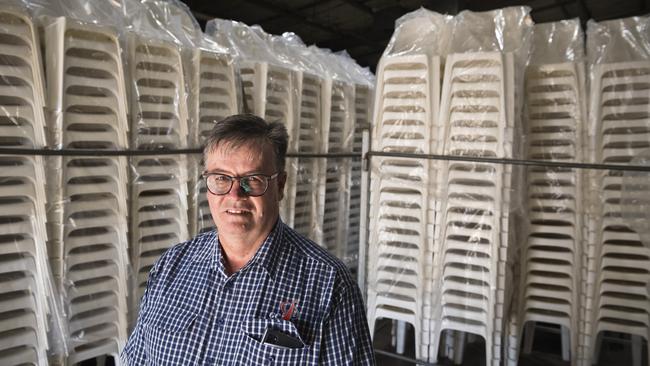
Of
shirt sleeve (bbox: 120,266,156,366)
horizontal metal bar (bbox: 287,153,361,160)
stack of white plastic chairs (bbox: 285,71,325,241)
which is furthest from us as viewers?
stack of white plastic chairs (bbox: 285,71,325,241)

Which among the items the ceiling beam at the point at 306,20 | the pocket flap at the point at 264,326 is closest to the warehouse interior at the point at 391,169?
the pocket flap at the point at 264,326

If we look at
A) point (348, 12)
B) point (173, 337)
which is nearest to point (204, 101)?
point (173, 337)

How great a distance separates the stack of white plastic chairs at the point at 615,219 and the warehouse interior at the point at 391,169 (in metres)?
0.01

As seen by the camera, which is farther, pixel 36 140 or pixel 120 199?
pixel 120 199

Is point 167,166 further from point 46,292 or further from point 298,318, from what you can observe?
point 298,318

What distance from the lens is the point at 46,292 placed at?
7.77 ft

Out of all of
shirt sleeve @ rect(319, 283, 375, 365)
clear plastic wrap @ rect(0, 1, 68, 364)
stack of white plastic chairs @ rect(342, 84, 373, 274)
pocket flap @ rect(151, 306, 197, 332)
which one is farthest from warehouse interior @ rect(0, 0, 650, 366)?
shirt sleeve @ rect(319, 283, 375, 365)

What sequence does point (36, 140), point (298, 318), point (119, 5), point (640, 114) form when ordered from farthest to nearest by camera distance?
point (640, 114) → point (119, 5) → point (36, 140) → point (298, 318)

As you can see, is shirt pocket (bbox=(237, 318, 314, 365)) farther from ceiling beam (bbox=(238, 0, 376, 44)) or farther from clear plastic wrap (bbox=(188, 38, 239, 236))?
ceiling beam (bbox=(238, 0, 376, 44))

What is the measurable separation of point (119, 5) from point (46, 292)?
1771 mm

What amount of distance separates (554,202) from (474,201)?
29.6 inches

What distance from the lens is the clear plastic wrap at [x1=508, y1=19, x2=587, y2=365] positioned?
351 centimetres

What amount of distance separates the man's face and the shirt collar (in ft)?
0.16

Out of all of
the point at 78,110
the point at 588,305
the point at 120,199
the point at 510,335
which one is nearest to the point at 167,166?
the point at 120,199
